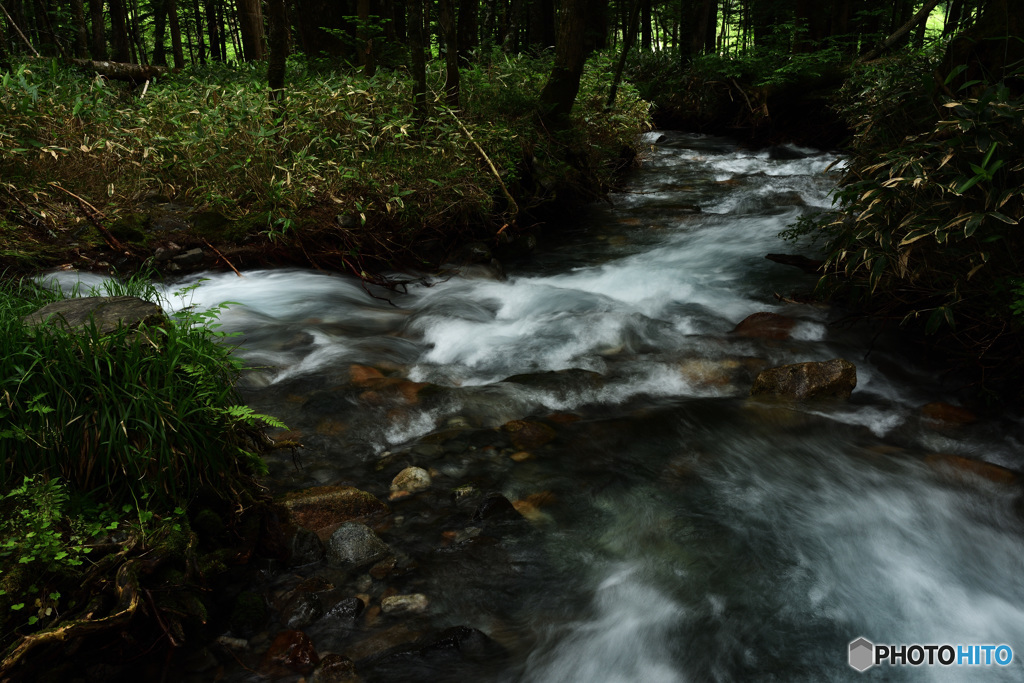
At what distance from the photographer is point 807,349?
4.97m

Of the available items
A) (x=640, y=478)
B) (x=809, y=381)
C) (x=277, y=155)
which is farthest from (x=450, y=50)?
(x=640, y=478)

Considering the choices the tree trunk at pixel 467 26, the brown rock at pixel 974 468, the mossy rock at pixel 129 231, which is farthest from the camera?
the tree trunk at pixel 467 26

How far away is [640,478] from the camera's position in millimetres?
3477

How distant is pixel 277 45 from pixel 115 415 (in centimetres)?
682

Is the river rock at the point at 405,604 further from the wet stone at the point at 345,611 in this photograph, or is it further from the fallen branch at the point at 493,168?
the fallen branch at the point at 493,168

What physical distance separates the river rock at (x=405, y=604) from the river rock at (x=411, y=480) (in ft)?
2.28

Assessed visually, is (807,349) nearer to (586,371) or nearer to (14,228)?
(586,371)

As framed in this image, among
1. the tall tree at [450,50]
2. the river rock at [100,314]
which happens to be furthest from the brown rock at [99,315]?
the tall tree at [450,50]

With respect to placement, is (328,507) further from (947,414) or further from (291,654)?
(947,414)

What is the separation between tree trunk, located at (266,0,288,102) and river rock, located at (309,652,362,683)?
7.07 metres

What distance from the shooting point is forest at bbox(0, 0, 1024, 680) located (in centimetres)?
222

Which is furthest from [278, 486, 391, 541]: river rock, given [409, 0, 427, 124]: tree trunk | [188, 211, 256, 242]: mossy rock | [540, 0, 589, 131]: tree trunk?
[540, 0, 589, 131]: tree trunk

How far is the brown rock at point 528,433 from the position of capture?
12.1 feet

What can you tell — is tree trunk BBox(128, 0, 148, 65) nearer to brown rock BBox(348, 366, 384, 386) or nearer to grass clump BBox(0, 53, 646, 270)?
grass clump BBox(0, 53, 646, 270)
